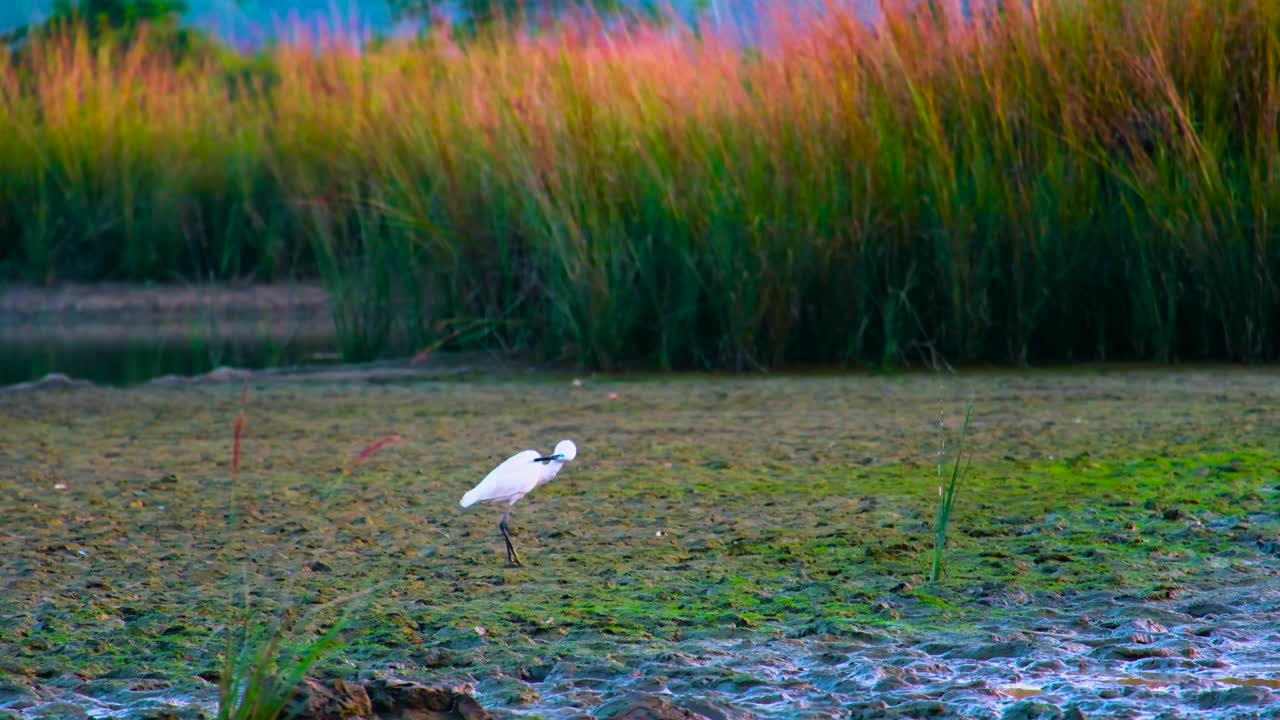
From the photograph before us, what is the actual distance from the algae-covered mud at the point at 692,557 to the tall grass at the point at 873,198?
80cm

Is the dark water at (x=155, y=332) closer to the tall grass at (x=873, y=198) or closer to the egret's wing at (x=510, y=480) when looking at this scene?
the tall grass at (x=873, y=198)

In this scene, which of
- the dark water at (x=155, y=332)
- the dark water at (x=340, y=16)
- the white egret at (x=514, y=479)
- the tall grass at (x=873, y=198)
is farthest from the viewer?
the dark water at (x=155, y=332)

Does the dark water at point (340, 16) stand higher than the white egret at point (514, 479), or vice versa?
the dark water at point (340, 16)

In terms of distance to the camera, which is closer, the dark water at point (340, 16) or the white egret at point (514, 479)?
the white egret at point (514, 479)

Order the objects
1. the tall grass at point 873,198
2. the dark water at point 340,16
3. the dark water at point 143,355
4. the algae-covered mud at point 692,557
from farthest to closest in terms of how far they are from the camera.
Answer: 1. the dark water at point 143,355
2. the dark water at point 340,16
3. the tall grass at point 873,198
4. the algae-covered mud at point 692,557

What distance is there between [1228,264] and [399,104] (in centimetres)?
425

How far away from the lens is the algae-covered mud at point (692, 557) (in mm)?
2551

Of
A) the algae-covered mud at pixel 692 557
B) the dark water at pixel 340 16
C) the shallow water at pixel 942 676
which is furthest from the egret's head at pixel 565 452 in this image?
the dark water at pixel 340 16

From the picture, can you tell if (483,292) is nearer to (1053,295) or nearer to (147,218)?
(1053,295)

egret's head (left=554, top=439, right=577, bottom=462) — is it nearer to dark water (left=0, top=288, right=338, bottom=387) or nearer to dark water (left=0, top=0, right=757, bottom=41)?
dark water (left=0, top=0, right=757, bottom=41)

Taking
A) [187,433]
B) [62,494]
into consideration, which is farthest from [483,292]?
[62,494]

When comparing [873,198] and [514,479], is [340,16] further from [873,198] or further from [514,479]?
[514,479]

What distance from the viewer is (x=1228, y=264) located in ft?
20.3

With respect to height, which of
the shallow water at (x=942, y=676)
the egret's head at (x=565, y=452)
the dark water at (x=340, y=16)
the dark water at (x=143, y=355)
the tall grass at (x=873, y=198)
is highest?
the dark water at (x=340, y=16)
